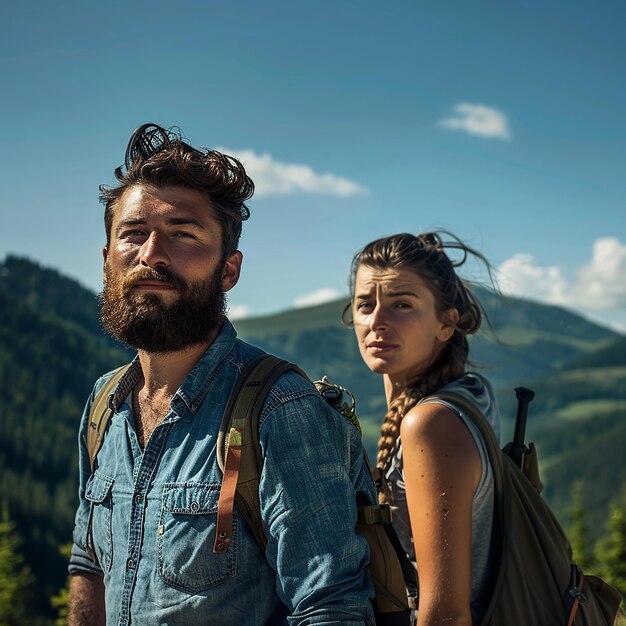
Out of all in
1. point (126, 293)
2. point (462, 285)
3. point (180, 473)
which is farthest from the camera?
point (462, 285)

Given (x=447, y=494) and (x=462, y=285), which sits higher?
(x=462, y=285)

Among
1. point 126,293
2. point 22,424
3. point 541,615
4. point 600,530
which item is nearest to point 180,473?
point 126,293

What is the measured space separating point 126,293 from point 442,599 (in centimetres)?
190

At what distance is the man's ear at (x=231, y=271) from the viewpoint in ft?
11.4

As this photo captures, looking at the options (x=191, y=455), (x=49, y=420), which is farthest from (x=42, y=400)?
(x=191, y=455)

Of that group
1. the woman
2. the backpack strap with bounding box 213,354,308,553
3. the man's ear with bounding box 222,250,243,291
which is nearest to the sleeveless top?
the woman

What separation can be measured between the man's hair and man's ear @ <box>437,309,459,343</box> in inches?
56.0

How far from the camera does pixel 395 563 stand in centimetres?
303

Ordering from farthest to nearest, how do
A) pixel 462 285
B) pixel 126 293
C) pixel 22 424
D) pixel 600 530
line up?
pixel 600 530 → pixel 22 424 → pixel 462 285 → pixel 126 293

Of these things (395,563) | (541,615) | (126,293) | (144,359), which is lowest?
(541,615)

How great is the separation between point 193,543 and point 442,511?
3.42 ft

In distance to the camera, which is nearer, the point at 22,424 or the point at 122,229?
the point at 122,229

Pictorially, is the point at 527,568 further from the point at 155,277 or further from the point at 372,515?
the point at 155,277

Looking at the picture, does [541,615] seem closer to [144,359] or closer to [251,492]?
[251,492]
